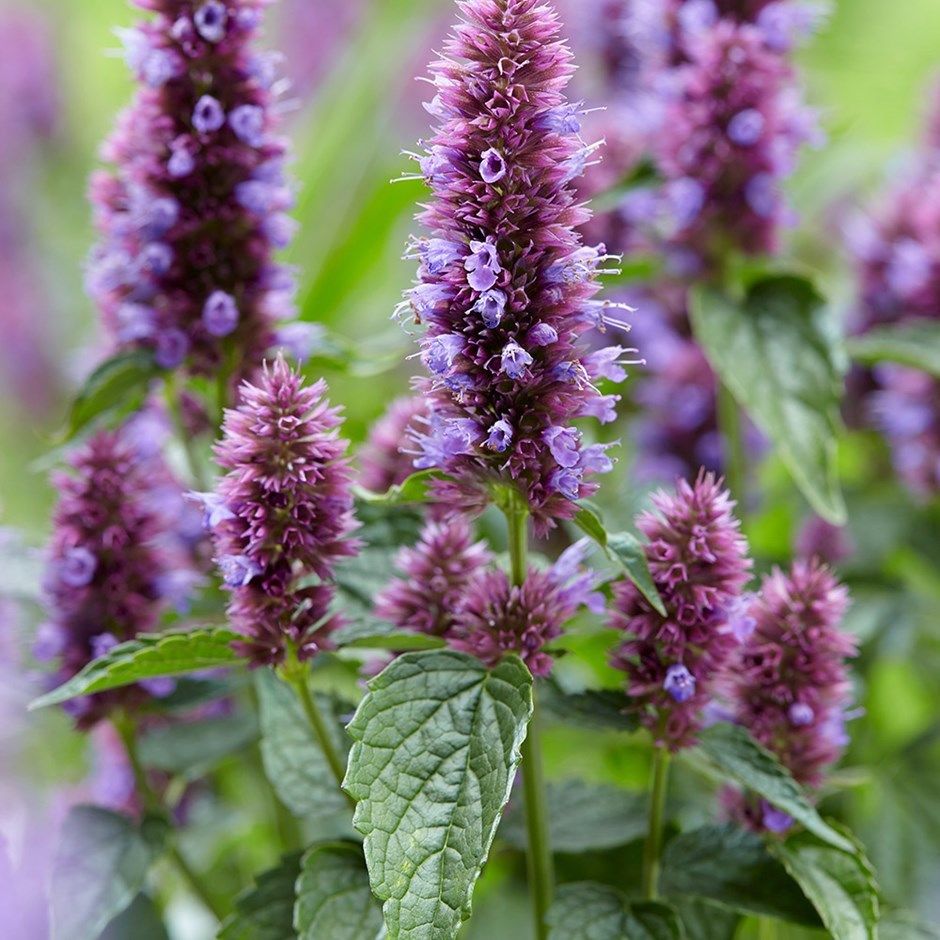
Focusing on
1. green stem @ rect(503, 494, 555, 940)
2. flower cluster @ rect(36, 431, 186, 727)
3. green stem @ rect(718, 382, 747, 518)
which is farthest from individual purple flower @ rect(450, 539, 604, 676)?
green stem @ rect(718, 382, 747, 518)

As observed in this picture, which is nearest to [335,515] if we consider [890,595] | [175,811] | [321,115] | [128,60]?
[128,60]

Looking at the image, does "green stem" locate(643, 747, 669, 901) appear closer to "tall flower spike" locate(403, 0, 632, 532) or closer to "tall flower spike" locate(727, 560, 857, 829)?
"tall flower spike" locate(727, 560, 857, 829)

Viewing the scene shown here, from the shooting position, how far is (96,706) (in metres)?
1.31

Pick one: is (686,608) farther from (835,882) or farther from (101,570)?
(101,570)

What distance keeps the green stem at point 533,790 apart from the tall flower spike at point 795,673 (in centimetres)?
19

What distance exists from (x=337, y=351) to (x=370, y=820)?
2.18 feet

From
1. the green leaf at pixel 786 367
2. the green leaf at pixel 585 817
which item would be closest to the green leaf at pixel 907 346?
the green leaf at pixel 786 367

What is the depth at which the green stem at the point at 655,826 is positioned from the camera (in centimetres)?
114

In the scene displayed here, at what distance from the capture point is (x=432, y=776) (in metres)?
0.96

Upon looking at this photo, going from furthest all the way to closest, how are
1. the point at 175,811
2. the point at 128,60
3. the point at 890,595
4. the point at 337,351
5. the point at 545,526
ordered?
the point at 890,595
the point at 175,811
the point at 337,351
the point at 128,60
the point at 545,526

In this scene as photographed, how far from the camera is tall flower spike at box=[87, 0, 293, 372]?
4.38 feet

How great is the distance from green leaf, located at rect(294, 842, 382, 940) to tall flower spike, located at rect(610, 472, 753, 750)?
28 centimetres

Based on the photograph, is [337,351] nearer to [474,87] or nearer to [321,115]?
[474,87]

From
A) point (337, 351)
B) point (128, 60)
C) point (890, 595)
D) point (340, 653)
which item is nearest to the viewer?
point (340, 653)
